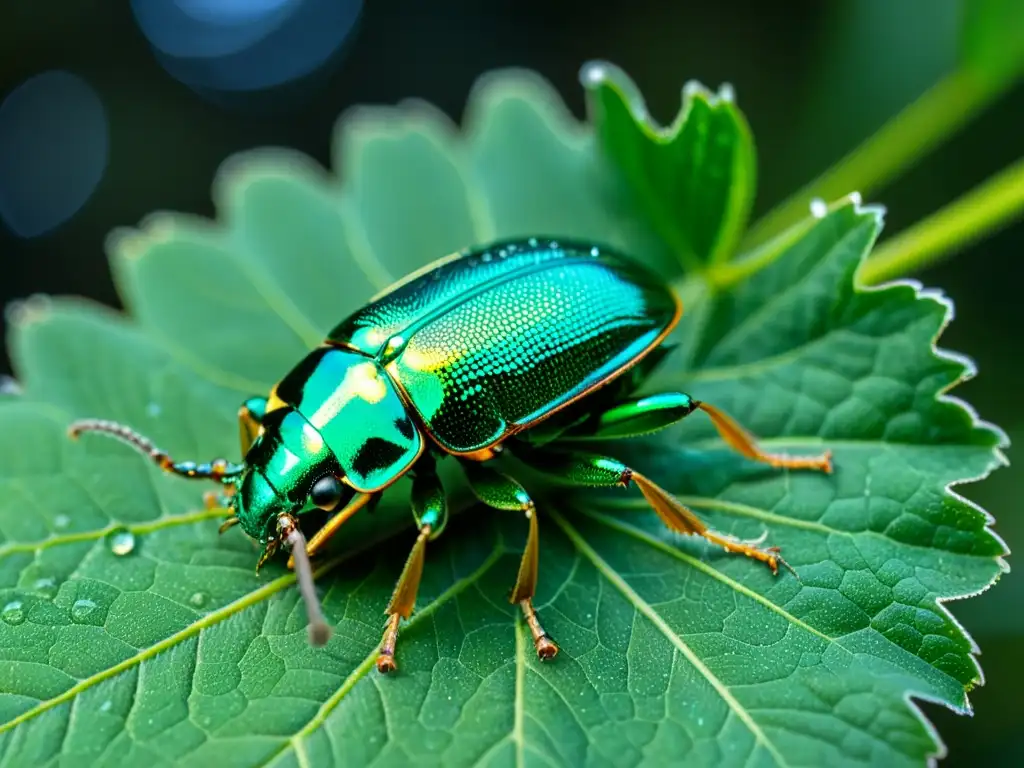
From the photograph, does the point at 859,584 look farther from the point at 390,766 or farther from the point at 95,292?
the point at 95,292

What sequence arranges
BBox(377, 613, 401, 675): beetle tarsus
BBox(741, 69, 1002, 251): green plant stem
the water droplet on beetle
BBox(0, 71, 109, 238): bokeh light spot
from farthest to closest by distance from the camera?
BBox(0, 71, 109, 238): bokeh light spot
BBox(741, 69, 1002, 251): green plant stem
the water droplet on beetle
BBox(377, 613, 401, 675): beetle tarsus

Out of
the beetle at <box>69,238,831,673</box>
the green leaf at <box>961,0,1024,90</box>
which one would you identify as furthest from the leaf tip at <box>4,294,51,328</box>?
the green leaf at <box>961,0,1024,90</box>

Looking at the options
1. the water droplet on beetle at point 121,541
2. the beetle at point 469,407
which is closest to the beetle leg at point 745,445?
the beetle at point 469,407

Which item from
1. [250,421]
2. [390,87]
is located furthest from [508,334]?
[390,87]

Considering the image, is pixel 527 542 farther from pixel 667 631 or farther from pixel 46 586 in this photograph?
pixel 46 586

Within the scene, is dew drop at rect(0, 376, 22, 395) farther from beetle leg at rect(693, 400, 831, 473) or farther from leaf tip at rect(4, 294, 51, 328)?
beetle leg at rect(693, 400, 831, 473)

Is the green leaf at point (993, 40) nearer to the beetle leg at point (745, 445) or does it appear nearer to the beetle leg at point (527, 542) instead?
the beetle leg at point (745, 445)

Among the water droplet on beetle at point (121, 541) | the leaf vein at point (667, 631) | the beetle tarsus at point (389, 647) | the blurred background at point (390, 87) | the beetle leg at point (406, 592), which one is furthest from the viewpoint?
the blurred background at point (390, 87)
